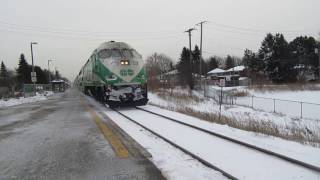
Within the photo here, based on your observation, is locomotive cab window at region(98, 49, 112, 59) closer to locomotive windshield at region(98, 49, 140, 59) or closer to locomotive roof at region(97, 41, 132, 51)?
locomotive windshield at region(98, 49, 140, 59)

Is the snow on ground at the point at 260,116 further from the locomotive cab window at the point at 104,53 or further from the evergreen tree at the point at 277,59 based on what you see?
the evergreen tree at the point at 277,59

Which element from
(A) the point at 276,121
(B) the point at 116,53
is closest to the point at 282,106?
(A) the point at 276,121

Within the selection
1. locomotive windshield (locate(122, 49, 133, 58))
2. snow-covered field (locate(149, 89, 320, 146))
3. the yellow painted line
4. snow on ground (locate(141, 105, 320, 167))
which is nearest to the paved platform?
the yellow painted line

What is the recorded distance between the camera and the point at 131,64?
75.6 feet

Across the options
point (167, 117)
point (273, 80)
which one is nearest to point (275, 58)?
point (273, 80)

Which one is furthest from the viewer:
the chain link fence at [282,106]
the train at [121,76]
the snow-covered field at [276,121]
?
the chain link fence at [282,106]

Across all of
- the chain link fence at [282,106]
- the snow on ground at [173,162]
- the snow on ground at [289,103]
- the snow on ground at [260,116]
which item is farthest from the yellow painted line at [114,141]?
the snow on ground at [289,103]

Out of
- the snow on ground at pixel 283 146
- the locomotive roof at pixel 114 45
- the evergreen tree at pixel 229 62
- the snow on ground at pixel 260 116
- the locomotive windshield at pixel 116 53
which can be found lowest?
the snow on ground at pixel 260 116

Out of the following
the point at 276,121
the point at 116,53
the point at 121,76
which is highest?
the point at 116,53

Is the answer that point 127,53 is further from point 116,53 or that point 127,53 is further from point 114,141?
point 114,141

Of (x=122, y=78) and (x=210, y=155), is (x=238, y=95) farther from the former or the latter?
(x=210, y=155)

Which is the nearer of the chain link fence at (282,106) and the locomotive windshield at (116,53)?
the locomotive windshield at (116,53)

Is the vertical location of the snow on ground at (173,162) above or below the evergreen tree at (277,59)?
below

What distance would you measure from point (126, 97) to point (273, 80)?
6294cm
